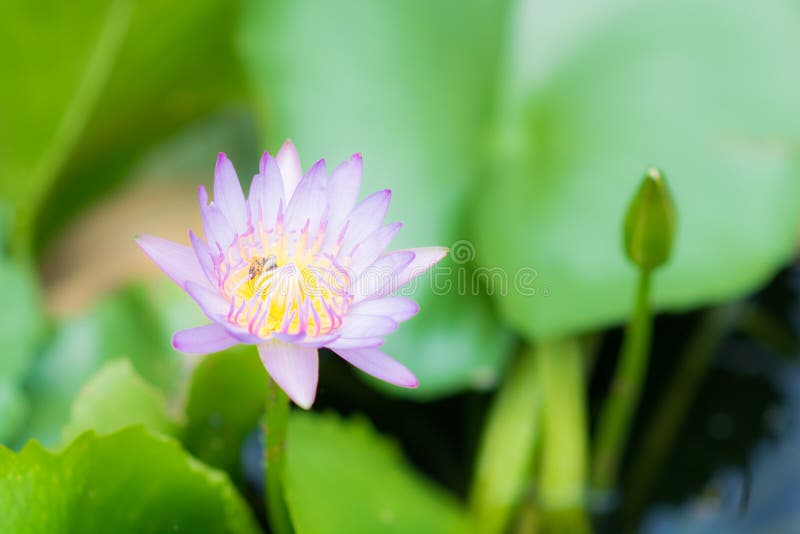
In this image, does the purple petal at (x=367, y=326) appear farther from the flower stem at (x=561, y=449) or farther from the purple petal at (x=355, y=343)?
the flower stem at (x=561, y=449)

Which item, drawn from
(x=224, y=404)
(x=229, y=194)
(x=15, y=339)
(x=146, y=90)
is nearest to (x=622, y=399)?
(x=224, y=404)

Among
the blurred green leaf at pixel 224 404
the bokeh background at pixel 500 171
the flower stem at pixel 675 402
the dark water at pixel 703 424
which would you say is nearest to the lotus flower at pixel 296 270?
the blurred green leaf at pixel 224 404

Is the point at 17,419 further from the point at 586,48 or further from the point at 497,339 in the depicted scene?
the point at 586,48

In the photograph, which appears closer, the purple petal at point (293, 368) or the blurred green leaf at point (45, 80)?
the purple petal at point (293, 368)

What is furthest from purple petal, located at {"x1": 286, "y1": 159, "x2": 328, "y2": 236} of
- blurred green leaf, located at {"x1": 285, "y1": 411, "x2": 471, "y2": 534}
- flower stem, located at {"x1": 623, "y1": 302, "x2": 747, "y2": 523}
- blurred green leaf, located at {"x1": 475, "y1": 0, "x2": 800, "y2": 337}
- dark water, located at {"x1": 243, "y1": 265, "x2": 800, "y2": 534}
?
flower stem, located at {"x1": 623, "y1": 302, "x2": 747, "y2": 523}

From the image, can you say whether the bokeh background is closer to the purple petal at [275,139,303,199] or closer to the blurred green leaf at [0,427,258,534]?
the blurred green leaf at [0,427,258,534]

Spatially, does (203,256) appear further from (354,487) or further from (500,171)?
(500,171)
